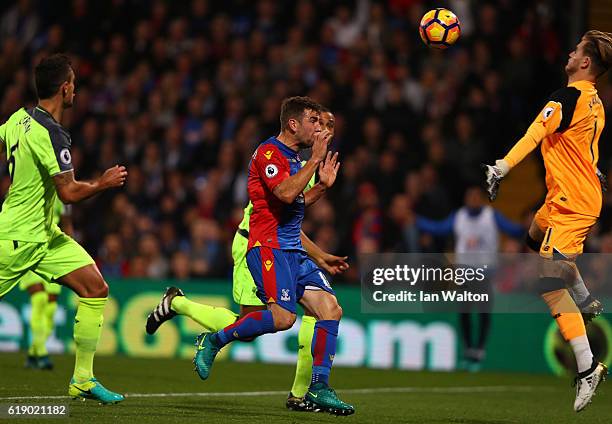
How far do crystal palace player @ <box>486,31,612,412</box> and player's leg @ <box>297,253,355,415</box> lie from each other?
1.50 meters

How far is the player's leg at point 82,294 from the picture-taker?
27.1 ft

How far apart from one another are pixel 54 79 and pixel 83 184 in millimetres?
858

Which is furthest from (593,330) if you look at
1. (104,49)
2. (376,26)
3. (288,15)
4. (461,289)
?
(104,49)

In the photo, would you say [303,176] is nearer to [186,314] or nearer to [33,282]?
[186,314]

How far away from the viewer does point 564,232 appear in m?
8.21

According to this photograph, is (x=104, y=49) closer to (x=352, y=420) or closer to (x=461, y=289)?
(x=461, y=289)

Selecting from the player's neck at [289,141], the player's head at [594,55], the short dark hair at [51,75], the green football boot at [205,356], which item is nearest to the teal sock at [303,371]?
the green football boot at [205,356]

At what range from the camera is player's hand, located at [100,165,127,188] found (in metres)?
A: 7.76

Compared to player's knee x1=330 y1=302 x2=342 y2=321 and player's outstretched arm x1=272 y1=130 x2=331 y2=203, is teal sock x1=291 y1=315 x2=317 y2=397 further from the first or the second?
player's outstretched arm x1=272 y1=130 x2=331 y2=203

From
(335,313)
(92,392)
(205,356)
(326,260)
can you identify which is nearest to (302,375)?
(335,313)

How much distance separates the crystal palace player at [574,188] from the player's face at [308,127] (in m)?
1.55

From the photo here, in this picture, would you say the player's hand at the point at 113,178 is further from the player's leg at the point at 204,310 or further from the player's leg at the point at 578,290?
the player's leg at the point at 578,290

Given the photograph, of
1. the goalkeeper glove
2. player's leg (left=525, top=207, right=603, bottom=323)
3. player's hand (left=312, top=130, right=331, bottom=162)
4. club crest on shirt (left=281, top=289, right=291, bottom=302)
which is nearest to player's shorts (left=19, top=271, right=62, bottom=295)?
club crest on shirt (left=281, top=289, right=291, bottom=302)

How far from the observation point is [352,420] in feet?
27.2
